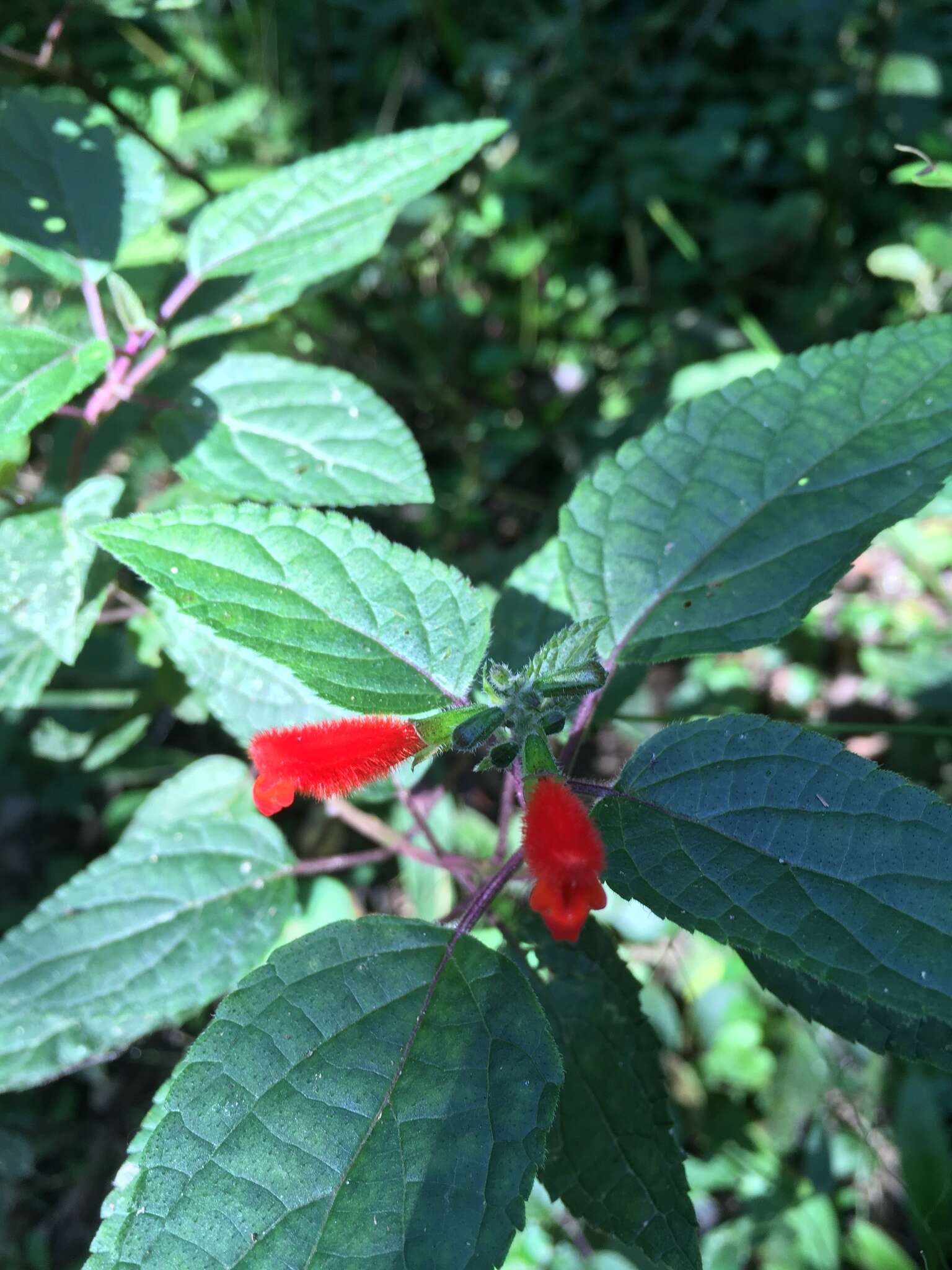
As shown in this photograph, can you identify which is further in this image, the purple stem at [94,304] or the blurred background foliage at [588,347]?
the blurred background foliage at [588,347]

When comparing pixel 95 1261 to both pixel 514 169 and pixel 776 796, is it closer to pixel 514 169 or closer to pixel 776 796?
pixel 776 796

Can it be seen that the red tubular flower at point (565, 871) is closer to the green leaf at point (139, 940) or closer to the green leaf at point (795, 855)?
the green leaf at point (795, 855)

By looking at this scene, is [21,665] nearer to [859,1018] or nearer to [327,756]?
[327,756]

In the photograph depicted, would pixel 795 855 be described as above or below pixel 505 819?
above

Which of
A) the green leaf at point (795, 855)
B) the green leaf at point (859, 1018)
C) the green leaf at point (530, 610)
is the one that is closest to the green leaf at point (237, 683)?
the green leaf at point (530, 610)

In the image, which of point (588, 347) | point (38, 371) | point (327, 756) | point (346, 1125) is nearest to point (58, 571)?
point (38, 371)

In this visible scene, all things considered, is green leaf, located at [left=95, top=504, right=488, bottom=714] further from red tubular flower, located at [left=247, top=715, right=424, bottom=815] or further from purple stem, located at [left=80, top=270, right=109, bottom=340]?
purple stem, located at [left=80, top=270, right=109, bottom=340]
